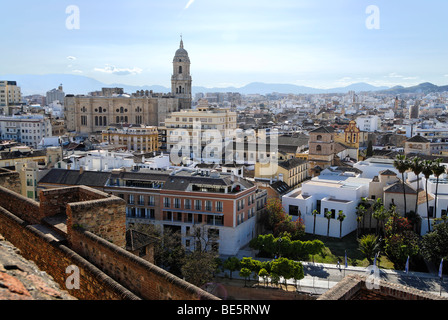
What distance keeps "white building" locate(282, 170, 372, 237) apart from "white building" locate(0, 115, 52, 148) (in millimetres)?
50072

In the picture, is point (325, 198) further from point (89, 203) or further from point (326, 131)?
point (89, 203)

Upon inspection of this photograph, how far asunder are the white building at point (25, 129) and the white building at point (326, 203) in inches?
1971

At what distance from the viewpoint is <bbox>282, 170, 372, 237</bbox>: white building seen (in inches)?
1261

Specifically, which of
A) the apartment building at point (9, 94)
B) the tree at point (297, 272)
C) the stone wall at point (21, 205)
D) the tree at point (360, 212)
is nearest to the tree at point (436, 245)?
the tree at point (360, 212)

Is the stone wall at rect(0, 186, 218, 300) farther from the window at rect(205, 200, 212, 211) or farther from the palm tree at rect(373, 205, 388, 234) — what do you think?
the palm tree at rect(373, 205, 388, 234)

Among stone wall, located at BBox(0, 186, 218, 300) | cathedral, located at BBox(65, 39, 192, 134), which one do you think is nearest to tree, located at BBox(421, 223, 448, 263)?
stone wall, located at BBox(0, 186, 218, 300)

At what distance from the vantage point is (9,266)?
6312 mm

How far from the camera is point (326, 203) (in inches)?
1276

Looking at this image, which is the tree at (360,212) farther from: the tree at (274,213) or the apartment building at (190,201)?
the apartment building at (190,201)

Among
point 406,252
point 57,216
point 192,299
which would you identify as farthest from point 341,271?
point 192,299

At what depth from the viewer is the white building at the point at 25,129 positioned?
70875 millimetres
